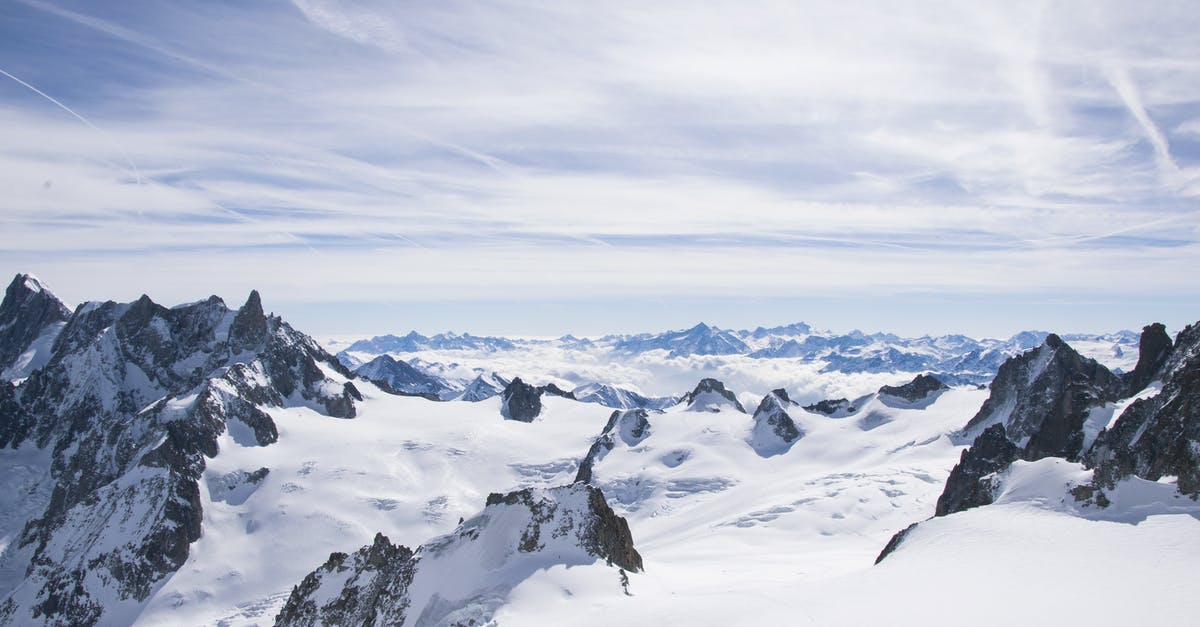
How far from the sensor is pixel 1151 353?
3848 inches

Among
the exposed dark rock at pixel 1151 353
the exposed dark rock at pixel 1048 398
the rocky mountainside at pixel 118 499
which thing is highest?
the exposed dark rock at pixel 1151 353

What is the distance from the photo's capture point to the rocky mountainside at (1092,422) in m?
52.7

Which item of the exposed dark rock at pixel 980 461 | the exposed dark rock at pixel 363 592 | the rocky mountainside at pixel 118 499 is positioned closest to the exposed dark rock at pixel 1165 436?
the exposed dark rock at pixel 980 461

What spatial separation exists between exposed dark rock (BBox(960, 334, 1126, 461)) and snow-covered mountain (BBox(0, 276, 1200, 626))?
1.79ft

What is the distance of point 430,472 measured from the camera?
187 metres

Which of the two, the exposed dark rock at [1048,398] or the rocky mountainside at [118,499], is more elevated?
the exposed dark rock at [1048,398]

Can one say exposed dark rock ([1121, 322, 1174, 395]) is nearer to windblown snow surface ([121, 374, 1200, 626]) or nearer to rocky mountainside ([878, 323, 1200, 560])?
rocky mountainside ([878, 323, 1200, 560])

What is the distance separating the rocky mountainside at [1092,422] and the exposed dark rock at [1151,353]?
0.13 meters

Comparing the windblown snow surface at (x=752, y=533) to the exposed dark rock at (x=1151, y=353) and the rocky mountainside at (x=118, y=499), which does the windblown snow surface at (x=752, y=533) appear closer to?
the rocky mountainside at (x=118, y=499)

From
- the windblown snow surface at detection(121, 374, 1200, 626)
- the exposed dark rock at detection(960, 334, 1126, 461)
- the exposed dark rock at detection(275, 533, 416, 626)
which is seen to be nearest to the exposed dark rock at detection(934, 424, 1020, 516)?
the exposed dark rock at detection(960, 334, 1126, 461)

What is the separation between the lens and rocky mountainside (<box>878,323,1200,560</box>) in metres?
52.7

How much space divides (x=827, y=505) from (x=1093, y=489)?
95144 mm

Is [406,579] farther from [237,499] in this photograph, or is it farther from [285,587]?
[237,499]

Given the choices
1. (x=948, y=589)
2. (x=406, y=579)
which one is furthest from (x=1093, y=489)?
(x=406, y=579)
